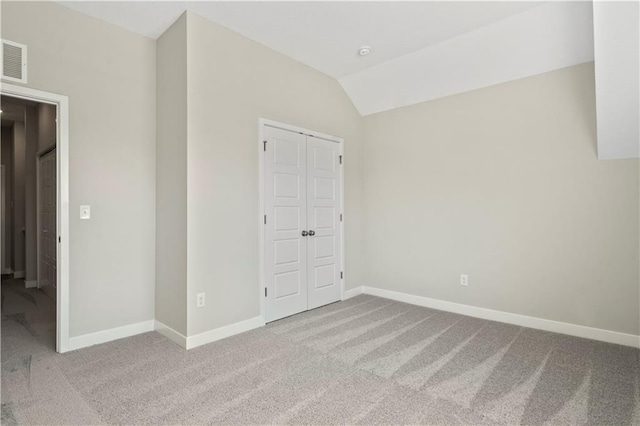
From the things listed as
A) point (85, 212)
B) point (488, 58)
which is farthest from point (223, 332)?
point (488, 58)

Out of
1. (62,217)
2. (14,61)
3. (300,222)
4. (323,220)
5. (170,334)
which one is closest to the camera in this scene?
(14,61)

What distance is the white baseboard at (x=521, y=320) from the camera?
295 centimetres

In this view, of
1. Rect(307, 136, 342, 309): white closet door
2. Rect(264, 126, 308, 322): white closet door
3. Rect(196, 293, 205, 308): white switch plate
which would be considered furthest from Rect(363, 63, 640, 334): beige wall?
Rect(196, 293, 205, 308): white switch plate

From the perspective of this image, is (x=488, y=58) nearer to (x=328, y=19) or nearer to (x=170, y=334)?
(x=328, y=19)

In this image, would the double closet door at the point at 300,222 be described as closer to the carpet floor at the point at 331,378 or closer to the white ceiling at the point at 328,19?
the carpet floor at the point at 331,378

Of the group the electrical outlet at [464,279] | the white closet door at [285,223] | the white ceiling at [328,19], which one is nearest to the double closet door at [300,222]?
the white closet door at [285,223]

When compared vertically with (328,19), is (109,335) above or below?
below

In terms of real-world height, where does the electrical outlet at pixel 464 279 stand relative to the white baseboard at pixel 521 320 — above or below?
above

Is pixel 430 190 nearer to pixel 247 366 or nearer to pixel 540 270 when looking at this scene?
pixel 540 270

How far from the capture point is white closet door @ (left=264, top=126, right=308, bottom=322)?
3561 mm

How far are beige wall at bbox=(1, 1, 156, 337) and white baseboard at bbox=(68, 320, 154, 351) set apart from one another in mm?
47

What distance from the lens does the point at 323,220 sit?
13.8 feet

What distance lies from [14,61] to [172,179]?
1.43 metres

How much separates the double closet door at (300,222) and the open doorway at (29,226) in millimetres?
2088
